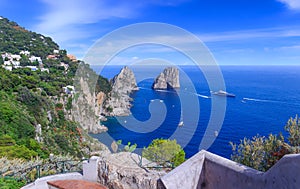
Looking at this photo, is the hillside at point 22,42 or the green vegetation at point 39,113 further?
the hillside at point 22,42

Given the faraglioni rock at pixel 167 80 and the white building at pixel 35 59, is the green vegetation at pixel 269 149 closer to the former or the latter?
the faraglioni rock at pixel 167 80

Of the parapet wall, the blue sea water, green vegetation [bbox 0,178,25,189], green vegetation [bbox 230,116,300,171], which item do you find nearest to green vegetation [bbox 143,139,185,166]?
green vegetation [bbox 230,116,300,171]

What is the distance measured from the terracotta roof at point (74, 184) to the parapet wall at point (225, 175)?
237 cm

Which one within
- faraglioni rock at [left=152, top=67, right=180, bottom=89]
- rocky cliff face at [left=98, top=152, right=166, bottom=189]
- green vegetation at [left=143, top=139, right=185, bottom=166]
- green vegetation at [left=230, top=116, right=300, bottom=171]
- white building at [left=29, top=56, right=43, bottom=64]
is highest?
white building at [left=29, top=56, right=43, bottom=64]

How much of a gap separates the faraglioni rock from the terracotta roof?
3266cm

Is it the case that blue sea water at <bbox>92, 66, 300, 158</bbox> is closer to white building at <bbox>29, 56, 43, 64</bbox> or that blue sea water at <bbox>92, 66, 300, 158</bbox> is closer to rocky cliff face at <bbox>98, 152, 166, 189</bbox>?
white building at <bbox>29, 56, 43, 64</bbox>

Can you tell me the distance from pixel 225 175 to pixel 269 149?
2.17 meters

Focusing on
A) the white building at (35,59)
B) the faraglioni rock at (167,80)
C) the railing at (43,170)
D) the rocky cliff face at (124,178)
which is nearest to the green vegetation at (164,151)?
the railing at (43,170)

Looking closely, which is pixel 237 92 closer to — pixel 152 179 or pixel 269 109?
pixel 269 109

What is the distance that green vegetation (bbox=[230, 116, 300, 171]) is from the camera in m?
4.27

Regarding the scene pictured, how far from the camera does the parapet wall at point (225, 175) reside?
216cm

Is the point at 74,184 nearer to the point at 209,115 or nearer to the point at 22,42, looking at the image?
the point at 209,115

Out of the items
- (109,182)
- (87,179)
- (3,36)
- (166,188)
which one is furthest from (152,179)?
(3,36)

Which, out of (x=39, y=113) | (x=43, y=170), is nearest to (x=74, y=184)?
(x=43, y=170)
